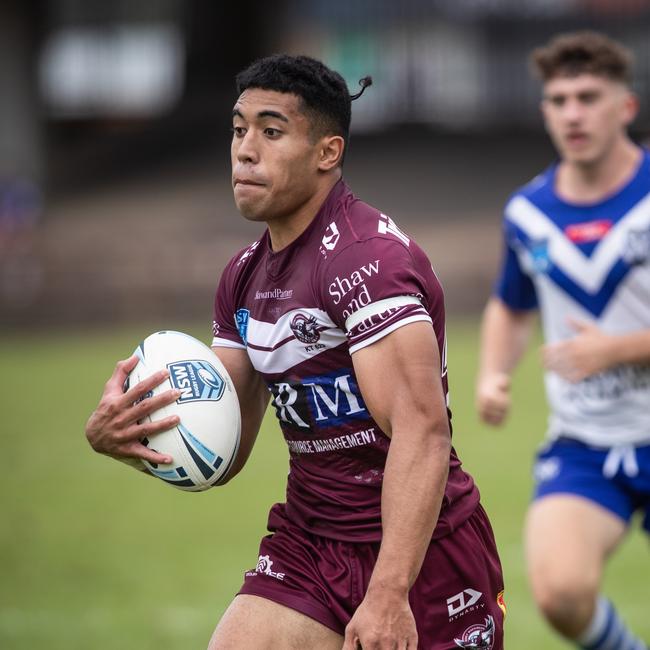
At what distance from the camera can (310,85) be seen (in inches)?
144

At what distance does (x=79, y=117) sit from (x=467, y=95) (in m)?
10.3

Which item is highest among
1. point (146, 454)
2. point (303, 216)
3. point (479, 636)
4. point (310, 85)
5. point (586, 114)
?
point (586, 114)

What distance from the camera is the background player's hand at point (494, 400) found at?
5430mm

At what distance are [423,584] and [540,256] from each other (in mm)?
2443

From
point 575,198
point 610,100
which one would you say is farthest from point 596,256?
point 610,100

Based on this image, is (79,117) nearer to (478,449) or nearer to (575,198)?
(478,449)

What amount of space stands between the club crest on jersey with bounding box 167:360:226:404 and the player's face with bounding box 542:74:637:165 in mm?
2506

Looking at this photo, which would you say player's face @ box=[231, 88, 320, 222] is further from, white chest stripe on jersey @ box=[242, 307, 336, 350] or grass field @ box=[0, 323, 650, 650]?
grass field @ box=[0, 323, 650, 650]

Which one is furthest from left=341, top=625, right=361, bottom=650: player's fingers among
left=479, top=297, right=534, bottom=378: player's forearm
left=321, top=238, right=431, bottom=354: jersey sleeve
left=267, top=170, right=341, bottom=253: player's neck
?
left=479, top=297, right=534, bottom=378: player's forearm

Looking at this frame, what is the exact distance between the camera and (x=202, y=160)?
31797mm

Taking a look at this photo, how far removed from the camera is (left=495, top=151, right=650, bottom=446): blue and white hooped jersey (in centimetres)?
553

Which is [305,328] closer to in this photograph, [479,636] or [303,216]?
[303,216]

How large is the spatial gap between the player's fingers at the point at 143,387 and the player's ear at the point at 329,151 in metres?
0.76

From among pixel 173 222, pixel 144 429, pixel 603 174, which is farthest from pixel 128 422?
pixel 173 222
